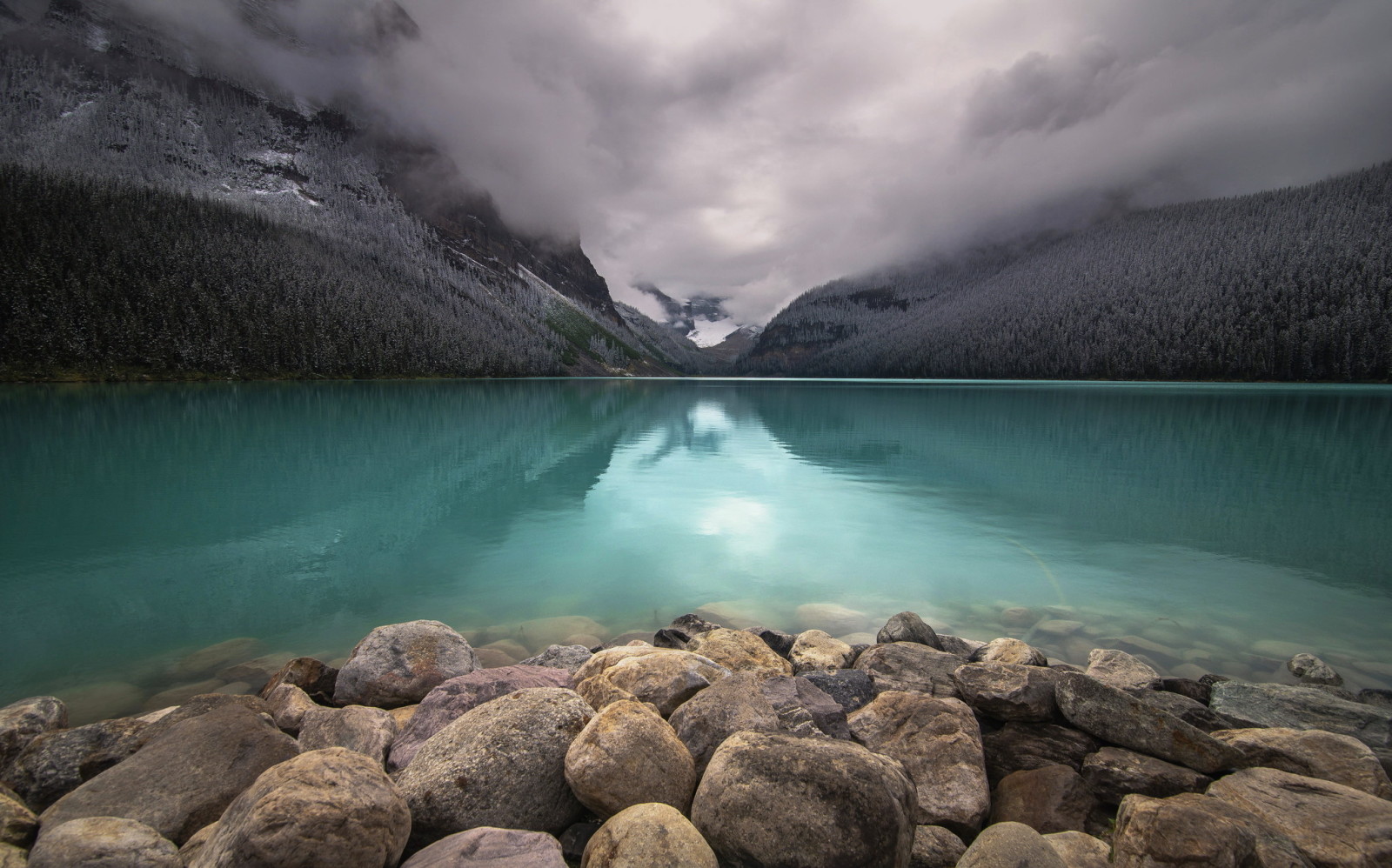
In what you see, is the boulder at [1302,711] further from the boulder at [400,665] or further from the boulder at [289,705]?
the boulder at [289,705]

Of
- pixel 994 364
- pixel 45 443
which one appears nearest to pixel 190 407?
pixel 45 443

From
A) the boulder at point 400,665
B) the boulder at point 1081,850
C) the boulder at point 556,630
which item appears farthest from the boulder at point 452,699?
the boulder at point 1081,850

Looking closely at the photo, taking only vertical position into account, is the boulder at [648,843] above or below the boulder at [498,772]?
above

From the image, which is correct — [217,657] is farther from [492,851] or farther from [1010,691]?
[1010,691]

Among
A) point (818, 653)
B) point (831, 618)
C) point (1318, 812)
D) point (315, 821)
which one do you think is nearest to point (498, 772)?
point (315, 821)

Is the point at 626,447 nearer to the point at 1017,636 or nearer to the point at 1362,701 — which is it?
the point at 1017,636
